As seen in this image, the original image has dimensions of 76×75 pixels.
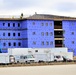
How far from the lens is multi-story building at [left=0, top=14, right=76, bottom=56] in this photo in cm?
7969

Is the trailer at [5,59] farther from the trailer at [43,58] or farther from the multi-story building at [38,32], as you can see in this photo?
the multi-story building at [38,32]

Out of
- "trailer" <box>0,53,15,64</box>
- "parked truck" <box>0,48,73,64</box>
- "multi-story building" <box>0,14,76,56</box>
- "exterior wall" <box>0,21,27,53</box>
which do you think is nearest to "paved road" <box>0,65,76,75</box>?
"trailer" <box>0,53,15,64</box>

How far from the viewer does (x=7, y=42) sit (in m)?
80.5

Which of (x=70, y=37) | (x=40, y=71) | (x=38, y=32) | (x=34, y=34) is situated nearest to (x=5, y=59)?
(x=34, y=34)

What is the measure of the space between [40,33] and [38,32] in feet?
1.61

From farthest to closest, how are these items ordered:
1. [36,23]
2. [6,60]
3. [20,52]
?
[36,23], [20,52], [6,60]

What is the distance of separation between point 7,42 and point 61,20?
505 inches

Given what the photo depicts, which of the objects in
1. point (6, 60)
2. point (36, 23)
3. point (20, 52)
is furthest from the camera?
point (36, 23)

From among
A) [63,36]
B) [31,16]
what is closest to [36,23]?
[31,16]

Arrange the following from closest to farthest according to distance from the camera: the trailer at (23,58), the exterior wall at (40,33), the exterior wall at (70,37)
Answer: the trailer at (23,58) → the exterior wall at (40,33) → the exterior wall at (70,37)

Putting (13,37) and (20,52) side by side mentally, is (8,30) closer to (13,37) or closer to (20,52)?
(13,37)

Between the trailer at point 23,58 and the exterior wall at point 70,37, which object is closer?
the trailer at point 23,58

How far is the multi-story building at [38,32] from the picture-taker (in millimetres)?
79688

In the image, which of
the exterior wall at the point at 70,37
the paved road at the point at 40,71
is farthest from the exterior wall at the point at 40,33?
the paved road at the point at 40,71
